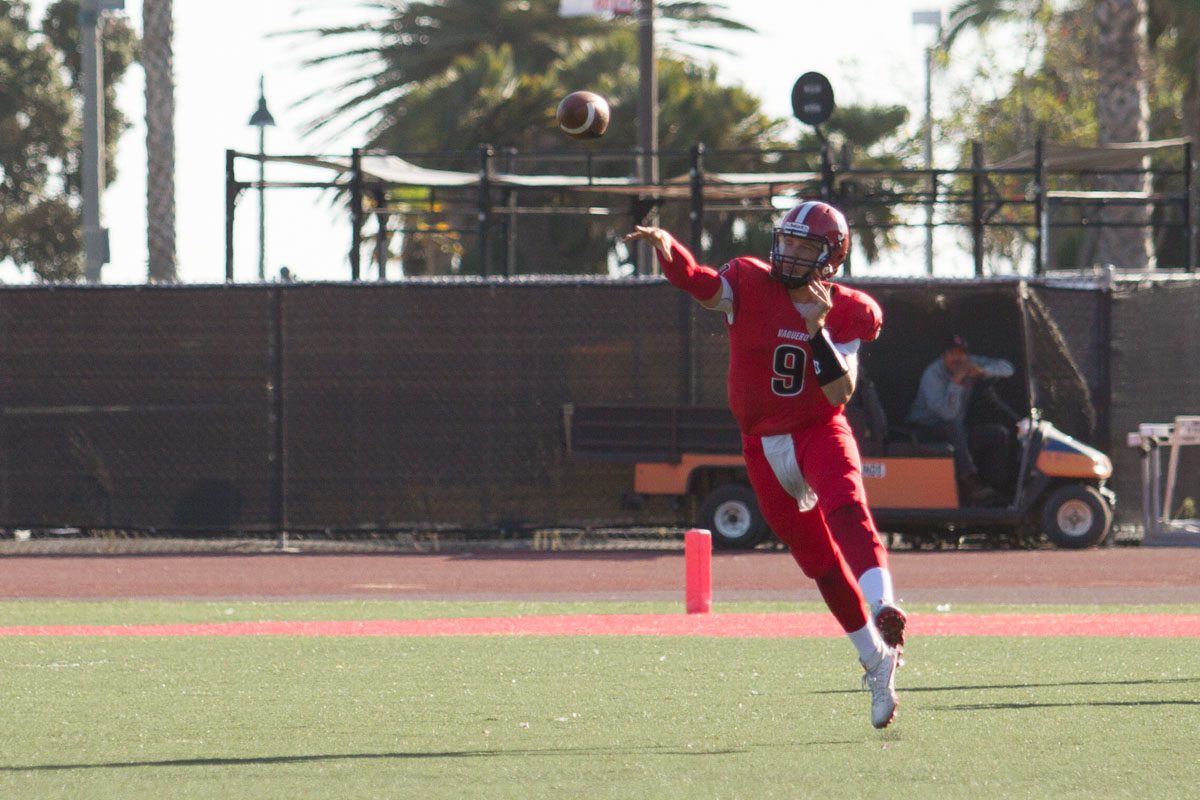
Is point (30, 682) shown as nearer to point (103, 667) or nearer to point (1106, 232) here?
point (103, 667)

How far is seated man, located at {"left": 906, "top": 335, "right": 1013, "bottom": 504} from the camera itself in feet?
58.5

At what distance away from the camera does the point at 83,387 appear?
1884 centimetres

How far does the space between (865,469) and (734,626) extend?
246 inches

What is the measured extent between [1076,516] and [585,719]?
11302mm

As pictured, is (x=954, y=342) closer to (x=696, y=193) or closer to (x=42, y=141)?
(x=696, y=193)

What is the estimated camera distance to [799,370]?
25.1ft

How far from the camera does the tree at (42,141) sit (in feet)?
152

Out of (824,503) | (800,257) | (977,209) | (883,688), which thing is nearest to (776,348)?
(800,257)

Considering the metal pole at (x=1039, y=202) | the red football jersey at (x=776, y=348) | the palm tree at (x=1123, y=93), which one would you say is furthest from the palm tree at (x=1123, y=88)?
the red football jersey at (x=776, y=348)

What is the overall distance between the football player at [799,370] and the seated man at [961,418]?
10.3m

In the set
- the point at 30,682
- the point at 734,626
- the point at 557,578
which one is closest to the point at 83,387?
the point at 557,578

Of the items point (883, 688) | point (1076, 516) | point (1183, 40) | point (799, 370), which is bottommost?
point (1076, 516)

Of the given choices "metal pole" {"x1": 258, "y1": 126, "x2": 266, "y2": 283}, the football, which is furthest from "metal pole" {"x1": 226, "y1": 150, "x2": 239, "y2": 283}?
the football

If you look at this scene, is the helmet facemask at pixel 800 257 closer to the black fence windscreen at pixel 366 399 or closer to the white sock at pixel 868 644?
the white sock at pixel 868 644
